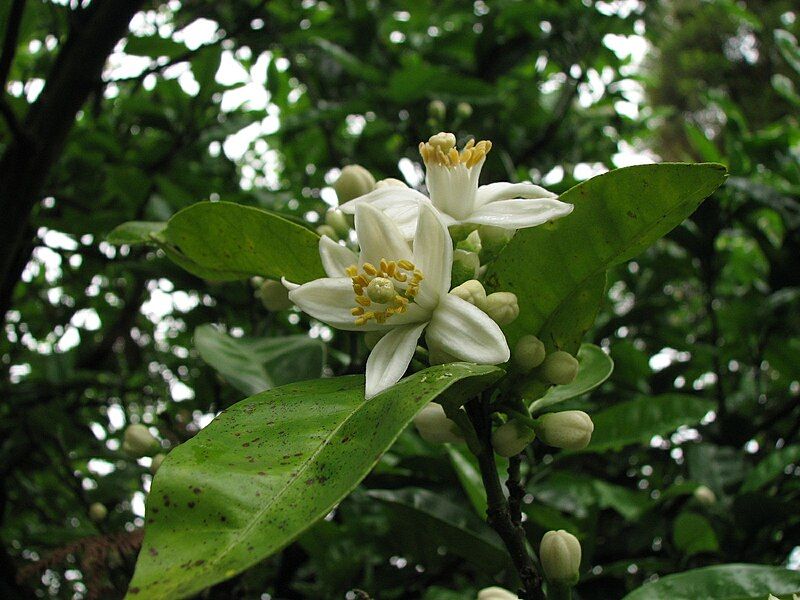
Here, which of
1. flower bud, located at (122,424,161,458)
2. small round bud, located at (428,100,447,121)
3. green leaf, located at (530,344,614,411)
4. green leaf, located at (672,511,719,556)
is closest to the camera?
green leaf, located at (530,344,614,411)

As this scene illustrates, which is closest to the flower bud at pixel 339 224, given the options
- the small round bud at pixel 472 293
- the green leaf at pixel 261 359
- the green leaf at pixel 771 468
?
the green leaf at pixel 261 359

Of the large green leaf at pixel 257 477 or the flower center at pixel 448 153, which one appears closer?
the large green leaf at pixel 257 477

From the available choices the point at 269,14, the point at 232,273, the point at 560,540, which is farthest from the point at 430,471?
the point at 269,14

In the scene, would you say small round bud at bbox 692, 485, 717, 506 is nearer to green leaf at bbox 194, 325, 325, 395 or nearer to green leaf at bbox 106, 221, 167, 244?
green leaf at bbox 194, 325, 325, 395

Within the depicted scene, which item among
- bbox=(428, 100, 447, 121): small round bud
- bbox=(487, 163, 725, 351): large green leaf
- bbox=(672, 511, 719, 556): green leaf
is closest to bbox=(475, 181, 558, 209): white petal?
bbox=(487, 163, 725, 351): large green leaf

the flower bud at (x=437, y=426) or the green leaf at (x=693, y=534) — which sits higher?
the flower bud at (x=437, y=426)

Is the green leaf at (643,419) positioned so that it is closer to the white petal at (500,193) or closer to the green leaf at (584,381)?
the green leaf at (584,381)
